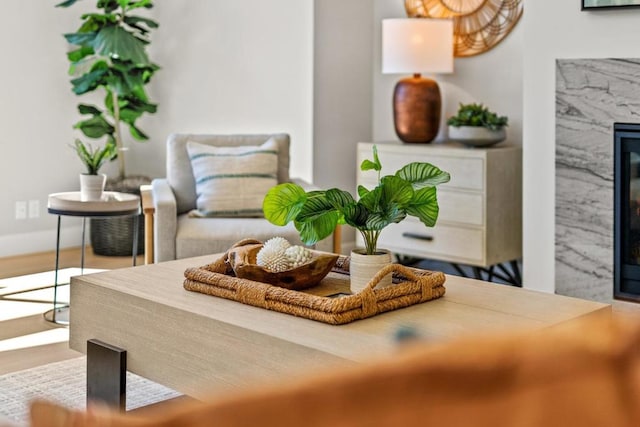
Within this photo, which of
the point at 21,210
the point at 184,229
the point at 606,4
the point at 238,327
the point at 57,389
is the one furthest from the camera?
the point at 21,210

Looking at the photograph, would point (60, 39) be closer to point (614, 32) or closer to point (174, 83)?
point (174, 83)

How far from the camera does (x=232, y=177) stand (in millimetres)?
4512

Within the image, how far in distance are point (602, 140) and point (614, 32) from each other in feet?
1.53

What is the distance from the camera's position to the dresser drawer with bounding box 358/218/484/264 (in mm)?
4598

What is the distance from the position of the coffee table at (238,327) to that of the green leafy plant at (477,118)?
1.97 m

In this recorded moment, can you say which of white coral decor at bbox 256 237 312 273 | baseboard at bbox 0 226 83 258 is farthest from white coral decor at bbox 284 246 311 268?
baseboard at bbox 0 226 83 258

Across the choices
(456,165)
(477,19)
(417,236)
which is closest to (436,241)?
(417,236)

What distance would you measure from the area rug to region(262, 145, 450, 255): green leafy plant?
913 mm

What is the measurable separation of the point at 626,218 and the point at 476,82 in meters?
1.40

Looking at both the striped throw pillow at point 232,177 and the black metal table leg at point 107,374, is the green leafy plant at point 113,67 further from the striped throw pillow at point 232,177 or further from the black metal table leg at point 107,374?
the black metal table leg at point 107,374

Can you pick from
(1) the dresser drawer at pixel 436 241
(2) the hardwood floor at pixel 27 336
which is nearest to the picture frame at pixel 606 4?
(1) the dresser drawer at pixel 436 241

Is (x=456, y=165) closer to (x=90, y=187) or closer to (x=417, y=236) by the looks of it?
(x=417, y=236)

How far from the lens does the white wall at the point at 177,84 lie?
5.50 meters

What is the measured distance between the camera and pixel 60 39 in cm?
582
